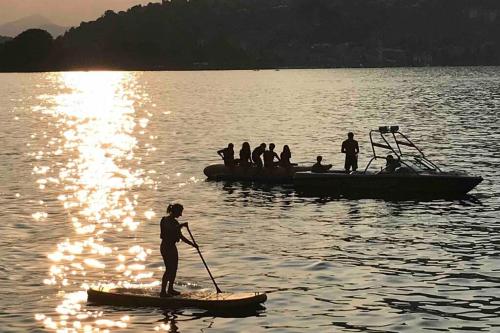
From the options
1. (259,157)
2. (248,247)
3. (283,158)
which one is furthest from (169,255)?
(259,157)

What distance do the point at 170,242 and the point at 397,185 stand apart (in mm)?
22124

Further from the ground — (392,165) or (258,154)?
(258,154)

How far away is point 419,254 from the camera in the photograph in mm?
34000

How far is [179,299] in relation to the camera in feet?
87.9

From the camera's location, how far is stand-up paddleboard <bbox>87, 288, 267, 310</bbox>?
2656cm

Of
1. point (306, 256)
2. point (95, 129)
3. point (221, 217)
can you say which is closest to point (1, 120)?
point (95, 129)

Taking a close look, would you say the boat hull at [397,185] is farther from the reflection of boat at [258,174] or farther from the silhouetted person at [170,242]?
the silhouetted person at [170,242]

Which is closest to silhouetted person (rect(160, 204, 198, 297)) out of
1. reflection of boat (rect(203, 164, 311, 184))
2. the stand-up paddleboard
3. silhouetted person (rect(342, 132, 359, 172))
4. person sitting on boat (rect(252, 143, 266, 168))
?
the stand-up paddleboard

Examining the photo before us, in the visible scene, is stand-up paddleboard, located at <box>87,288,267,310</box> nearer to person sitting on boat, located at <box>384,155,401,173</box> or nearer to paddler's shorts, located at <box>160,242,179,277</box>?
paddler's shorts, located at <box>160,242,179,277</box>

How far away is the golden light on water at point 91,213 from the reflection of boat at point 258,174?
5.34m

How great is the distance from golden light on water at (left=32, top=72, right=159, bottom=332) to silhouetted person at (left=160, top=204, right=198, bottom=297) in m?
1.59

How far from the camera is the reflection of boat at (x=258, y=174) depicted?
5203 centimetres

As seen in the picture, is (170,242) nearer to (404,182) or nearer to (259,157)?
(404,182)

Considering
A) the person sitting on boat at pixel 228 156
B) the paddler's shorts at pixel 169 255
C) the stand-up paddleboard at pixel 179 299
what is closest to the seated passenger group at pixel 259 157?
the person sitting on boat at pixel 228 156
